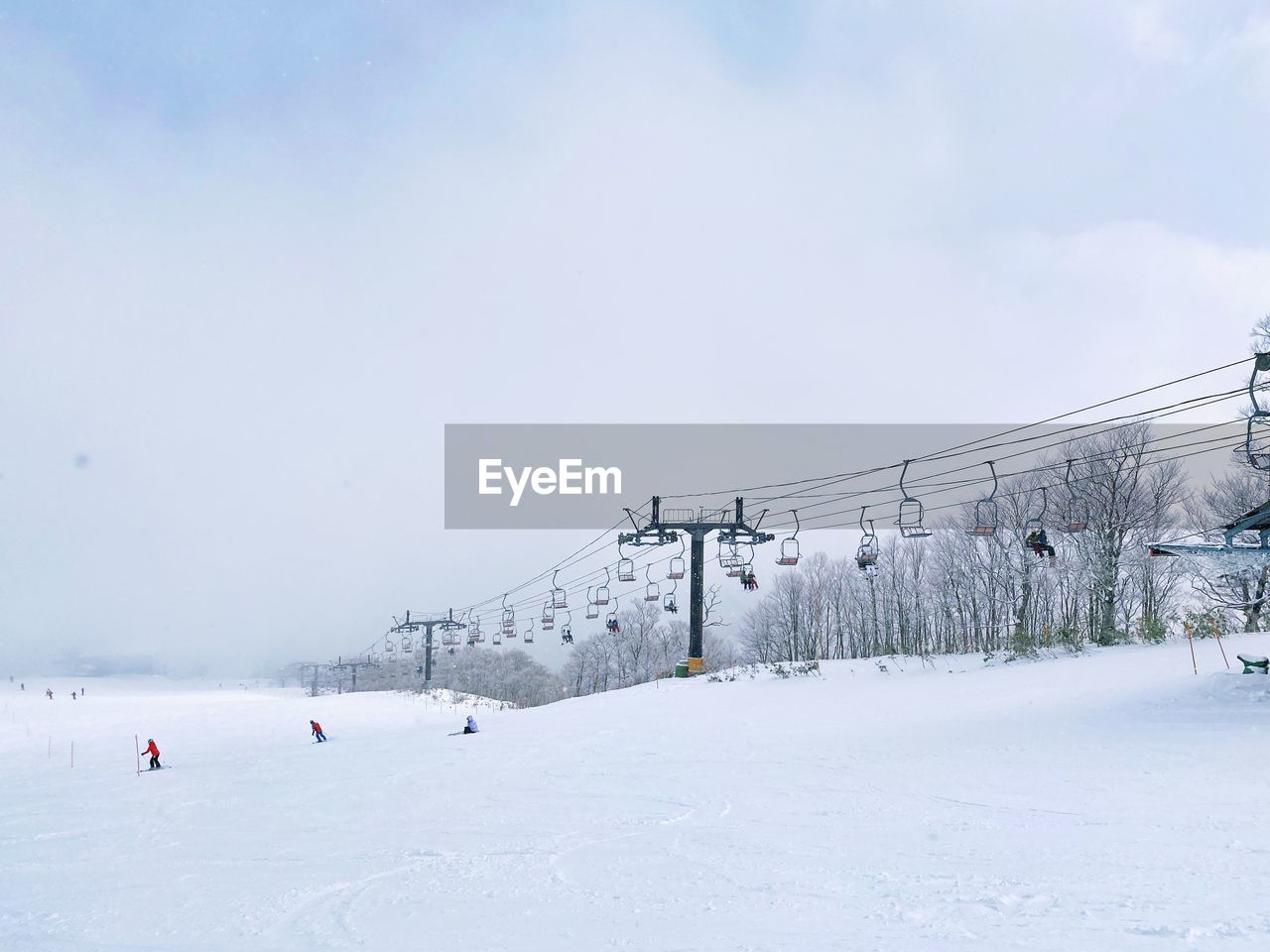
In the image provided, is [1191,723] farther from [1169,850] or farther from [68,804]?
[68,804]

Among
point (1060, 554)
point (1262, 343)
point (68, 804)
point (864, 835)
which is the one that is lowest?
point (68, 804)

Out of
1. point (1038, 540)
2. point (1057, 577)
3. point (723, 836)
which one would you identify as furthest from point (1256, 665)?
point (1057, 577)

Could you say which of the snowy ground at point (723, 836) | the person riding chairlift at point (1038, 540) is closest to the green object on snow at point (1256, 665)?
the snowy ground at point (723, 836)

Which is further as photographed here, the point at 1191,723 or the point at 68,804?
the point at 68,804

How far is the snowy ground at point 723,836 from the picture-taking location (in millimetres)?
6785

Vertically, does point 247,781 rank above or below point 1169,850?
below

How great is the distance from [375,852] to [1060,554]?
45082 mm

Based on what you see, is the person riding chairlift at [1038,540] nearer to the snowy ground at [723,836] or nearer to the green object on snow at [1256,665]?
the snowy ground at [723,836]

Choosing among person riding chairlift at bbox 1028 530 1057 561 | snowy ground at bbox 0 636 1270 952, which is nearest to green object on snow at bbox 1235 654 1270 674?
snowy ground at bbox 0 636 1270 952

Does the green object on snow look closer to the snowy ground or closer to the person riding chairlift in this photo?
the snowy ground

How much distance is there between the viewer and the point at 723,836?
380 inches

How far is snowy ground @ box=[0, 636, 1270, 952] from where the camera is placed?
679cm

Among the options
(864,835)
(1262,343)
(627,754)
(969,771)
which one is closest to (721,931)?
(864,835)

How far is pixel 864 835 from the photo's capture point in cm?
918
